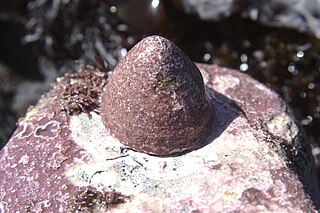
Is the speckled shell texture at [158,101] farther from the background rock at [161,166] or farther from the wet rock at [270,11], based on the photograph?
the wet rock at [270,11]

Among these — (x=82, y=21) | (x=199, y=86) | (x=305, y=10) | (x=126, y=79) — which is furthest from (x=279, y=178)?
(x=82, y=21)

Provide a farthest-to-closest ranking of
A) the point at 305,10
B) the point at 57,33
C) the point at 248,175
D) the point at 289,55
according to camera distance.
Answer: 1. the point at 57,33
2. the point at 289,55
3. the point at 305,10
4. the point at 248,175

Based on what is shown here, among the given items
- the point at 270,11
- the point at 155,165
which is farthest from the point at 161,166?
the point at 270,11

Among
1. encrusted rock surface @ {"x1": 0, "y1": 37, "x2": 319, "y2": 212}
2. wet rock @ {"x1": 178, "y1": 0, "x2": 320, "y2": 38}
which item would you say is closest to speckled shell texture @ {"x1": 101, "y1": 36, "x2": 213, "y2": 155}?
encrusted rock surface @ {"x1": 0, "y1": 37, "x2": 319, "y2": 212}

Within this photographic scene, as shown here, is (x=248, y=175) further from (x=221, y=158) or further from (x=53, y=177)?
(x=53, y=177)

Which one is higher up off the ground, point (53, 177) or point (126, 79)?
point (126, 79)

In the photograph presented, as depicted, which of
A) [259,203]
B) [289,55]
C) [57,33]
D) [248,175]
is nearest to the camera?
[259,203]
